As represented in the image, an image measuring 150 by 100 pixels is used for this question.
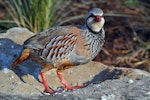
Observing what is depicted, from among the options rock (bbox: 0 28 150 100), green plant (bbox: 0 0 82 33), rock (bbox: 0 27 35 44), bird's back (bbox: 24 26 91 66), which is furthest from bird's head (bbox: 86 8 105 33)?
green plant (bbox: 0 0 82 33)

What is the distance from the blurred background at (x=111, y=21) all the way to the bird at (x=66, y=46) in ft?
7.28

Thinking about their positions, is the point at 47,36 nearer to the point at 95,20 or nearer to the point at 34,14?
the point at 95,20

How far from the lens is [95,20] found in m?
6.36

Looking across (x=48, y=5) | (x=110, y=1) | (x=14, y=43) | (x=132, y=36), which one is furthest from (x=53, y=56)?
(x=110, y=1)

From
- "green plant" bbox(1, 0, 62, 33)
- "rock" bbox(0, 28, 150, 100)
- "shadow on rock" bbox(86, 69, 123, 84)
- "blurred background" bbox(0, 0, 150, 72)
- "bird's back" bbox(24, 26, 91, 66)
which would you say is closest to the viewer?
"rock" bbox(0, 28, 150, 100)

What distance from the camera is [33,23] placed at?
351 inches

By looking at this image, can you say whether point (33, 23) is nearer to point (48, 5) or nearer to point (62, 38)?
point (48, 5)

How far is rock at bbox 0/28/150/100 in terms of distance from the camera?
550 cm

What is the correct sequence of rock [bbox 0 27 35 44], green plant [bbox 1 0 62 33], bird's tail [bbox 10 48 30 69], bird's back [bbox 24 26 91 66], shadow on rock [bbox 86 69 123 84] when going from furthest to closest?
1. green plant [bbox 1 0 62 33]
2. rock [bbox 0 27 35 44]
3. shadow on rock [bbox 86 69 123 84]
4. bird's tail [bbox 10 48 30 69]
5. bird's back [bbox 24 26 91 66]

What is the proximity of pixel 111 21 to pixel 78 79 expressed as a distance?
13.4 ft

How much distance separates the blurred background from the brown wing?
2177mm

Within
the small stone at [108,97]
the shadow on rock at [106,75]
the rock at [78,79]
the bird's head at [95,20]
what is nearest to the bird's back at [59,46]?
the bird's head at [95,20]

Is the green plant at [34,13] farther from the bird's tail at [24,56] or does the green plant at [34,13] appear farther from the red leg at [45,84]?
the red leg at [45,84]

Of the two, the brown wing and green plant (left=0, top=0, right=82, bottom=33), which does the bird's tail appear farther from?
green plant (left=0, top=0, right=82, bottom=33)
